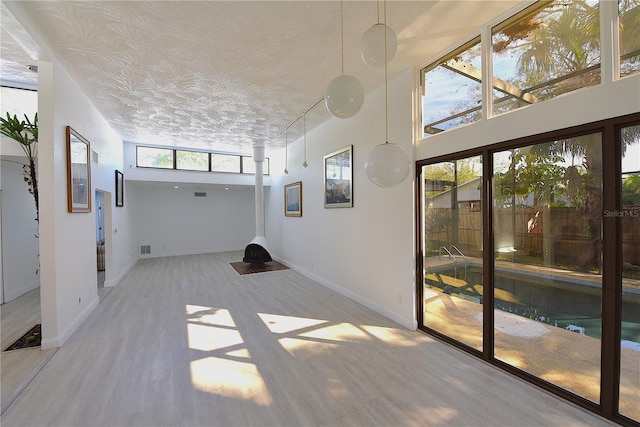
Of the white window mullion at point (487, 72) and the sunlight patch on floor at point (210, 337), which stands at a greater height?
the white window mullion at point (487, 72)

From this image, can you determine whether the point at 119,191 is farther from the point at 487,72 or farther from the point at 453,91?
the point at 487,72

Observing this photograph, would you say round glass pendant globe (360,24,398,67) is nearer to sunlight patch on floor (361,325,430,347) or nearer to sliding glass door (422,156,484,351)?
sliding glass door (422,156,484,351)

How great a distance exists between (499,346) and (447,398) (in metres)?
0.94

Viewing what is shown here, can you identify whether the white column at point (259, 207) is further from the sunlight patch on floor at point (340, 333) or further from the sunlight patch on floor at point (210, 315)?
the sunlight patch on floor at point (340, 333)

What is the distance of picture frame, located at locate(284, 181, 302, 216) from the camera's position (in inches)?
257

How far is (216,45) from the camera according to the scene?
278 centimetres

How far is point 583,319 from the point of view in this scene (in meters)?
2.11

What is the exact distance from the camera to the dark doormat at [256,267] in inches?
260

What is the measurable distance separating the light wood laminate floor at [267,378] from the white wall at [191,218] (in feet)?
17.7

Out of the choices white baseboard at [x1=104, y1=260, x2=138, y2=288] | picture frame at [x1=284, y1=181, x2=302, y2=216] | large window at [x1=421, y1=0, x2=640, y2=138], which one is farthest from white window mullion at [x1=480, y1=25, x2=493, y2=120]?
white baseboard at [x1=104, y1=260, x2=138, y2=288]

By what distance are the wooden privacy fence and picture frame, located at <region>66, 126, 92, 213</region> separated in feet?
15.6

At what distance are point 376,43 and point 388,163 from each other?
2.61 feet

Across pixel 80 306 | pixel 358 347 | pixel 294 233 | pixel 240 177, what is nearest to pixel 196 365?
pixel 358 347

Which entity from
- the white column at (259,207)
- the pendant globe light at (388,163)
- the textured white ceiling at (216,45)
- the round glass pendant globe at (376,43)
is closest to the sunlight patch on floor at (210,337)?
the pendant globe light at (388,163)
